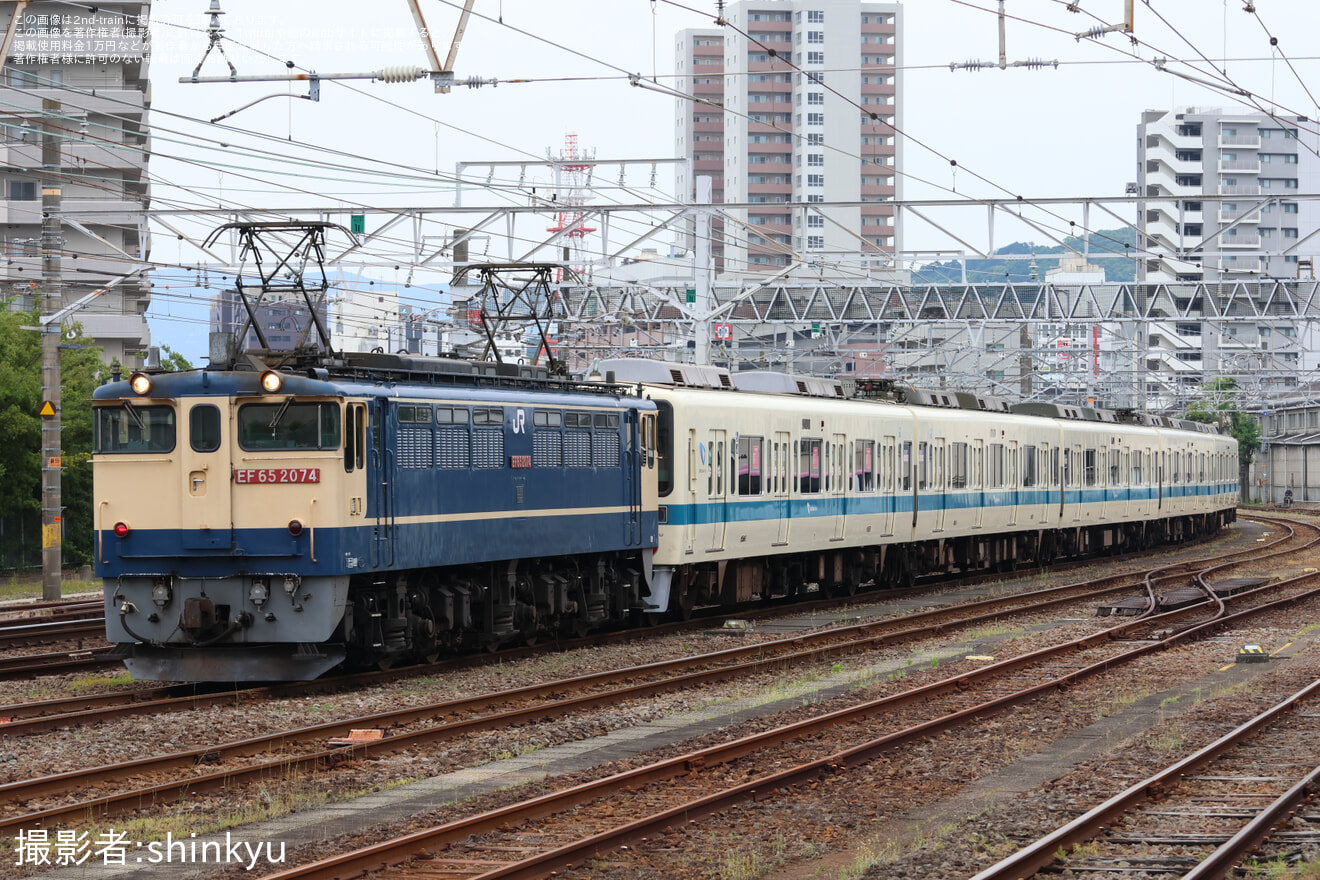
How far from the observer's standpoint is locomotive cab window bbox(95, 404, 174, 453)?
1638 cm

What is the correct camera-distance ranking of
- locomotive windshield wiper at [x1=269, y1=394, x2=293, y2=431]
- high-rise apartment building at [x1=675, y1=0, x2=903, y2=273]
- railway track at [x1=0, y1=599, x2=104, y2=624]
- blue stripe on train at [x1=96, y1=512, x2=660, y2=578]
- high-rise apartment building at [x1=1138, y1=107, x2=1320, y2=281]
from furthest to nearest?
high-rise apartment building at [x1=675, y1=0, x2=903, y2=273] → high-rise apartment building at [x1=1138, y1=107, x2=1320, y2=281] → railway track at [x1=0, y1=599, x2=104, y2=624] → locomotive windshield wiper at [x1=269, y1=394, x2=293, y2=431] → blue stripe on train at [x1=96, y1=512, x2=660, y2=578]

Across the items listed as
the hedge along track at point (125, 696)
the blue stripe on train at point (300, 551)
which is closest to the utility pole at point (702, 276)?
the hedge along track at point (125, 696)

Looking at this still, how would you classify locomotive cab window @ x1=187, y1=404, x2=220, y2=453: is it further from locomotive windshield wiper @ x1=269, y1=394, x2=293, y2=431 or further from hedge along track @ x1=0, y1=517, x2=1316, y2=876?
hedge along track @ x1=0, y1=517, x2=1316, y2=876

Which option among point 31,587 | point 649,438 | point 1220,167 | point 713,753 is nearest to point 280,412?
point 713,753

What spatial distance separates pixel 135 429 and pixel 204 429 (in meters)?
0.79

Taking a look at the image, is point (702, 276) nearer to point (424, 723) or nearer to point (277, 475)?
point (277, 475)

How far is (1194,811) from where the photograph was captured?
10.6 metres

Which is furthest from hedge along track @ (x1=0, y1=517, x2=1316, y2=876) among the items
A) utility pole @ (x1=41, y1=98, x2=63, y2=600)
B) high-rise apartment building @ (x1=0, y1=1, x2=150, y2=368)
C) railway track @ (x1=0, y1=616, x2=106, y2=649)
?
high-rise apartment building @ (x1=0, y1=1, x2=150, y2=368)

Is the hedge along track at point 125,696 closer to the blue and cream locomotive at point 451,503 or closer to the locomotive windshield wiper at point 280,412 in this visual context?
the blue and cream locomotive at point 451,503

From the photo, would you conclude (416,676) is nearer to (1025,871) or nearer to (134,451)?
(134,451)

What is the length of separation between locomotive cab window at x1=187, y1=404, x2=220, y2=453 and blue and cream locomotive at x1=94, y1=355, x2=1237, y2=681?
2 cm

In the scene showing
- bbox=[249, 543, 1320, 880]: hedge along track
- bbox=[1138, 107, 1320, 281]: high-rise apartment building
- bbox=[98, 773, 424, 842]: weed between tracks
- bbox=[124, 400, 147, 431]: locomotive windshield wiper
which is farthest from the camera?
bbox=[1138, 107, 1320, 281]: high-rise apartment building

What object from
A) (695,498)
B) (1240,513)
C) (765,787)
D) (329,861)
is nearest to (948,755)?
(765,787)

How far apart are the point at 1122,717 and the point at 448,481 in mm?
7254
